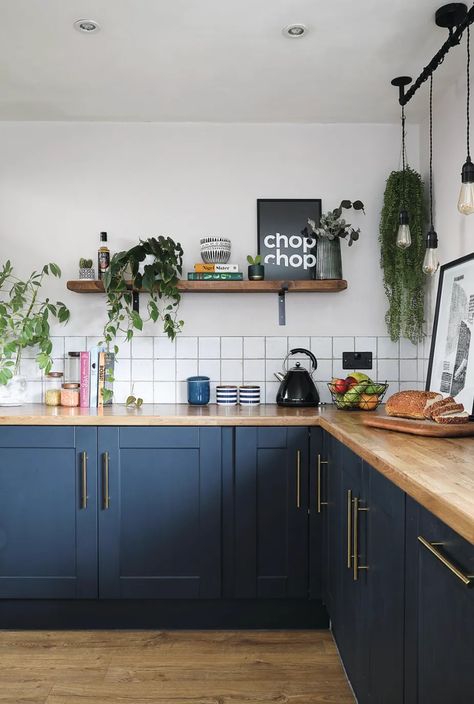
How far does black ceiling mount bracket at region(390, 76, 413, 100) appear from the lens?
2.77 meters

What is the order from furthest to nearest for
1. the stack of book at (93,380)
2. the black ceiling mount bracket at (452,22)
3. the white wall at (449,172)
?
the stack of book at (93,380) < the white wall at (449,172) < the black ceiling mount bracket at (452,22)

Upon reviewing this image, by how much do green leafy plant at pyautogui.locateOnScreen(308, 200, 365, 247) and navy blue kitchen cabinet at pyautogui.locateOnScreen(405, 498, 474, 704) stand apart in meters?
2.02

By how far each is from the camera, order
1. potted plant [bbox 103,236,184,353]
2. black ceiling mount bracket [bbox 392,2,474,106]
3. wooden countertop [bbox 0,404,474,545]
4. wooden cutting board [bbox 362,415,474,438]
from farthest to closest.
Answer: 1. potted plant [bbox 103,236,184,353]
2. black ceiling mount bracket [bbox 392,2,474,106]
3. wooden cutting board [bbox 362,415,474,438]
4. wooden countertop [bbox 0,404,474,545]

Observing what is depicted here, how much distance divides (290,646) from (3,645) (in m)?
1.19

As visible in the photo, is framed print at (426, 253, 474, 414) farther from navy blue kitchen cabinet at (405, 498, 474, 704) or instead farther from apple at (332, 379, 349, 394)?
navy blue kitchen cabinet at (405, 498, 474, 704)

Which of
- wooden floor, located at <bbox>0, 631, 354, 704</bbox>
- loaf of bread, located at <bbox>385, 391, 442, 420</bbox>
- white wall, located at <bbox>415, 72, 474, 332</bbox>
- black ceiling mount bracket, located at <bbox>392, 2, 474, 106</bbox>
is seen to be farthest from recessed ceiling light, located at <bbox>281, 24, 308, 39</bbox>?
wooden floor, located at <bbox>0, 631, 354, 704</bbox>

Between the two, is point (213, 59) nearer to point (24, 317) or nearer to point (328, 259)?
point (328, 259)

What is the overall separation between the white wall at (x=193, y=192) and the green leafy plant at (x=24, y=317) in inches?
3.5

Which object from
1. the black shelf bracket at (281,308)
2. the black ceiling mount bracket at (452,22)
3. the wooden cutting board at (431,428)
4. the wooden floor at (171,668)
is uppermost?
the black ceiling mount bracket at (452,22)

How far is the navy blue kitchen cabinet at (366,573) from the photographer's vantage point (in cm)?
147

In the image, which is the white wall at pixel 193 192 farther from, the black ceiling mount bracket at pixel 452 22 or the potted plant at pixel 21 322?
the black ceiling mount bracket at pixel 452 22

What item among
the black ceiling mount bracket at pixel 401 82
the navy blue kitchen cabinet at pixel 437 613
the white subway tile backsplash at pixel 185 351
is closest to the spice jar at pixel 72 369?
the white subway tile backsplash at pixel 185 351

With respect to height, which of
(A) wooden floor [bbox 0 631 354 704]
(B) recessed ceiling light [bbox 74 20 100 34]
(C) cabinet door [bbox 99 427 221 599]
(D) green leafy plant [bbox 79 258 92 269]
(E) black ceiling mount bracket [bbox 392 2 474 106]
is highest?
(B) recessed ceiling light [bbox 74 20 100 34]

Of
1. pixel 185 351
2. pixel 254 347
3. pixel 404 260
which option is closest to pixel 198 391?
pixel 185 351
